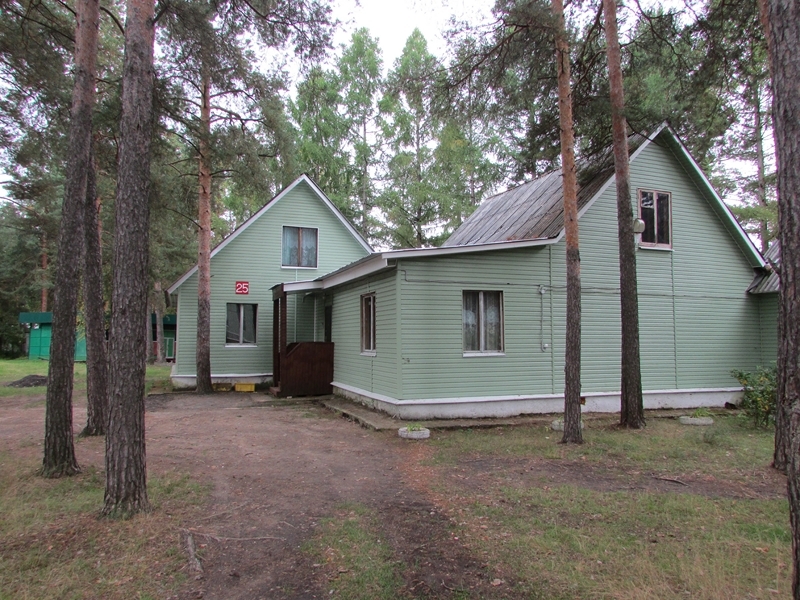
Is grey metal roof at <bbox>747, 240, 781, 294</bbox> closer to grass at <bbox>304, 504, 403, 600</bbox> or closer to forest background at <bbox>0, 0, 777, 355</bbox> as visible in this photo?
forest background at <bbox>0, 0, 777, 355</bbox>

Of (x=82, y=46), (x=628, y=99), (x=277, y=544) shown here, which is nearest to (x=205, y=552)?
(x=277, y=544)

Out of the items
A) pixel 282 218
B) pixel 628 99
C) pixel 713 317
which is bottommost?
pixel 713 317

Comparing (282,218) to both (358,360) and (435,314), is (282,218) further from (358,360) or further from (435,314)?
(435,314)

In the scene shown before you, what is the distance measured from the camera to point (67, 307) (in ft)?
19.3

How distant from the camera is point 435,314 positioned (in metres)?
9.70

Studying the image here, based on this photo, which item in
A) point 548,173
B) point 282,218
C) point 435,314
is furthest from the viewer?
point 282,218

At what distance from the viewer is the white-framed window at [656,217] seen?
11922 millimetres

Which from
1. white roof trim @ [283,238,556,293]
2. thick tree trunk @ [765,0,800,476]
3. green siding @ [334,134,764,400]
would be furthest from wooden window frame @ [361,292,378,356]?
thick tree trunk @ [765,0,800,476]

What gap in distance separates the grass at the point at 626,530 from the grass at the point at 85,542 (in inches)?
92.6

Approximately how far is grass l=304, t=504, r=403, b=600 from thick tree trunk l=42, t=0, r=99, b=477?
11.3 ft

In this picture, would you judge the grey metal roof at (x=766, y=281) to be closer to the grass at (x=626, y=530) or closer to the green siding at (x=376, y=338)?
the grass at (x=626, y=530)

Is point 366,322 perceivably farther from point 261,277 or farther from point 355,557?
point 355,557

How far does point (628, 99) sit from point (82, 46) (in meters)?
10.3

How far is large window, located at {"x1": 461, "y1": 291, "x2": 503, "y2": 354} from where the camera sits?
1012 cm
